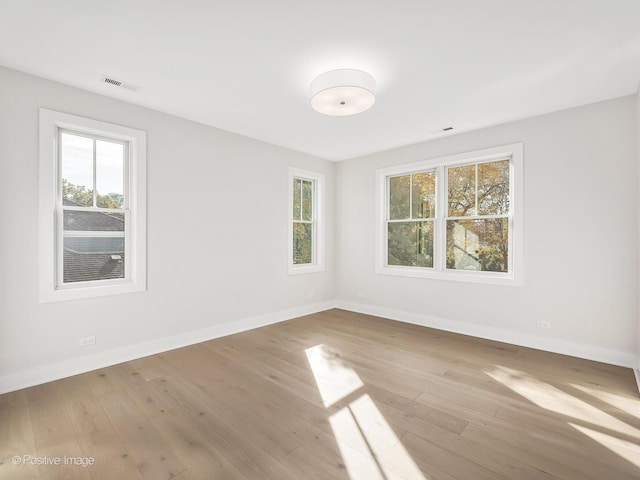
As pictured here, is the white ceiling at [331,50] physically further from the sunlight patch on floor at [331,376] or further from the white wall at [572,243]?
the sunlight patch on floor at [331,376]

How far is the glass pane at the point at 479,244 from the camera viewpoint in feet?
13.2

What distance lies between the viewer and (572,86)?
2.97m

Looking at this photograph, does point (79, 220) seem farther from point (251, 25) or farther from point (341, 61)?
point (341, 61)

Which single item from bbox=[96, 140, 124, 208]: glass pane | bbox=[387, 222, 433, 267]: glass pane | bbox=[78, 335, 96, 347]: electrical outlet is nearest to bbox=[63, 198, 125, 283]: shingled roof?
bbox=[96, 140, 124, 208]: glass pane

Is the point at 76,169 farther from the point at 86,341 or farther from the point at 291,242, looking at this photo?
the point at 291,242

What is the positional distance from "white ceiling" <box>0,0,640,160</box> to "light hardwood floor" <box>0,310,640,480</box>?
2.79m

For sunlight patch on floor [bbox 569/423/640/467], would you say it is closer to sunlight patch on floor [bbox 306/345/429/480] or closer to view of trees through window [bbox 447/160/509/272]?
sunlight patch on floor [bbox 306/345/429/480]

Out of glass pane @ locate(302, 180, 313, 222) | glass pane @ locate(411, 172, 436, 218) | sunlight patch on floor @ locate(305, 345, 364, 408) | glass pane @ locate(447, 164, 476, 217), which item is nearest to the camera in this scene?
sunlight patch on floor @ locate(305, 345, 364, 408)

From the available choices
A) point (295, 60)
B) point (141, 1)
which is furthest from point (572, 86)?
point (141, 1)

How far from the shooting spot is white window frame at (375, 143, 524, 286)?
3785 mm

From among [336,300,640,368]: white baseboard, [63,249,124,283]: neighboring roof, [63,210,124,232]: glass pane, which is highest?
[63,210,124,232]: glass pane

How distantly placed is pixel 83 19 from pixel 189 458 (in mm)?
2935

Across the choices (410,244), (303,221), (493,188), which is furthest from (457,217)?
(303,221)

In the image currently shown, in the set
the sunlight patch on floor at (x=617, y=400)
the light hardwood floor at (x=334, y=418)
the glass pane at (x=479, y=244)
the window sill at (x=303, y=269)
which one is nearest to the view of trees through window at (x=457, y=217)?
the glass pane at (x=479, y=244)
